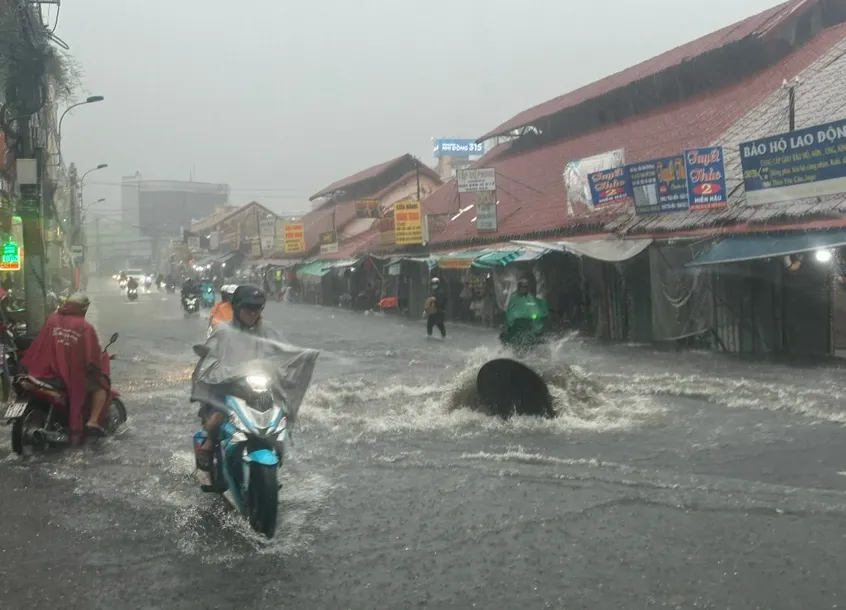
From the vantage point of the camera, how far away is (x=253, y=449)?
17.3ft

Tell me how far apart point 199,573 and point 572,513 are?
2445 millimetres

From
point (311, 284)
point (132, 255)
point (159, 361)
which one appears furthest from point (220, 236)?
point (159, 361)

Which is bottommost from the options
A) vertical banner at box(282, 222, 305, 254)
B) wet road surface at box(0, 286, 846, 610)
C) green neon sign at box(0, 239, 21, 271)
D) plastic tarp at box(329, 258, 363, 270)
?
wet road surface at box(0, 286, 846, 610)

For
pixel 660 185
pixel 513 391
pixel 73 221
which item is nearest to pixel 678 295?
pixel 660 185

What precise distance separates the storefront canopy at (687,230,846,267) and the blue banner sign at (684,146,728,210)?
4.44ft

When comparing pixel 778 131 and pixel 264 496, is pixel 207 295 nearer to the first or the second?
pixel 778 131

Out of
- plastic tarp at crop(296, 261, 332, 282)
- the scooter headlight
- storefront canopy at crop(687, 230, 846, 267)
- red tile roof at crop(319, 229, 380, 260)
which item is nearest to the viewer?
the scooter headlight

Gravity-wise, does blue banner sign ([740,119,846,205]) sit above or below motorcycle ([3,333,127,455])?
above

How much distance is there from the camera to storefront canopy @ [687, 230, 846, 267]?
13.8m

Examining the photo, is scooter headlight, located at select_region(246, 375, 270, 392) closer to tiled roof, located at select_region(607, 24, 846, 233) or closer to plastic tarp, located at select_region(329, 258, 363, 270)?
tiled roof, located at select_region(607, 24, 846, 233)

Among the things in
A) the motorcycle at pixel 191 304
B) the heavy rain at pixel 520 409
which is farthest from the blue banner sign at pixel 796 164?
the motorcycle at pixel 191 304

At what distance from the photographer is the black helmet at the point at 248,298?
5859 millimetres

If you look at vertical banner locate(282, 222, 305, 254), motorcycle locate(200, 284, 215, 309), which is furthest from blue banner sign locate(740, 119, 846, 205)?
vertical banner locate(282, 222, 305, 254)

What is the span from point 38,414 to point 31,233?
968 cm
